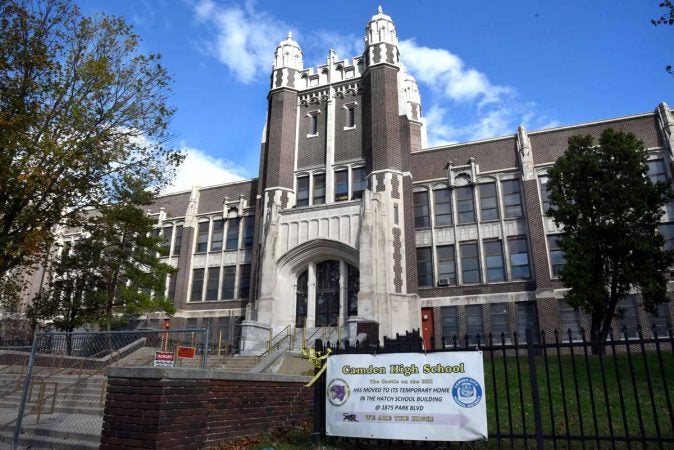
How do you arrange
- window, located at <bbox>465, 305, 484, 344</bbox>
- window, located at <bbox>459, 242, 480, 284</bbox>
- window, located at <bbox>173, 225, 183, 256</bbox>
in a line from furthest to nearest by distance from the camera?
window, located at <bbox>173, 225, 183, 256</bbox>
window, located at <bbox>459, 242, 480, 284</bbox>
window, located at <bbox>465, 305, 484, 344</bbox>

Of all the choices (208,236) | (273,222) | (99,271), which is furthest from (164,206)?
(273,222)

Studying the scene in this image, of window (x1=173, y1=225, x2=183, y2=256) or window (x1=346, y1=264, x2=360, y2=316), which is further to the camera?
window (x1=173, y1=225, x2=183, y2=256)

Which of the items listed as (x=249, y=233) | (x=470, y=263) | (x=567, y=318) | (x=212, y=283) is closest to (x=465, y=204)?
(x=470, y=263)

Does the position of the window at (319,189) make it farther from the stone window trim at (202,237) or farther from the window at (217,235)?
the stone window trim at (202,237)

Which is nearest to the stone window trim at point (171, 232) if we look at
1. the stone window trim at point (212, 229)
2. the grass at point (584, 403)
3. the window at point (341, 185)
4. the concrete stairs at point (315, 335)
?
the stone window trim at point (212, 229)

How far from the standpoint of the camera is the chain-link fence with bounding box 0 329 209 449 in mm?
8930

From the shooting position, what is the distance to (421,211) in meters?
27.7

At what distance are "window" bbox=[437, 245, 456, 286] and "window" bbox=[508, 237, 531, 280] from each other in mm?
2968

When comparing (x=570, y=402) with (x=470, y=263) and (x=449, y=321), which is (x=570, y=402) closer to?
(x=449, y=321)

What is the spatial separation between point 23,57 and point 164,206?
22613mm

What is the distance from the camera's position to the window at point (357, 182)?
89.9 ft

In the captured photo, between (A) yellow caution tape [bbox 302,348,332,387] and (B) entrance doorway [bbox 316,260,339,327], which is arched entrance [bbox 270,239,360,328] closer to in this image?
(B) entrance doorway [bbox 316,260,339,327]

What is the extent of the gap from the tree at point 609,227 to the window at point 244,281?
60.2 feet

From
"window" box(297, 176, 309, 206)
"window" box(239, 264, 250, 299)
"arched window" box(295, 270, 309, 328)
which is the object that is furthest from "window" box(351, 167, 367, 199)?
"window" box(239, 264, 250, 299)
